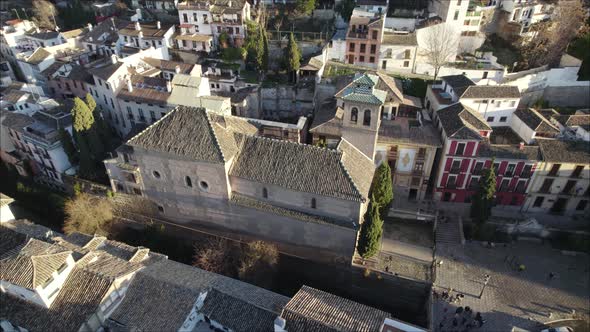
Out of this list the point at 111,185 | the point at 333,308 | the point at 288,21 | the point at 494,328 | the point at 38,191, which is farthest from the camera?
the point at 288,21

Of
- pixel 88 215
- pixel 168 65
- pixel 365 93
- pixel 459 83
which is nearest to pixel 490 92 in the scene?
pixel 459 83

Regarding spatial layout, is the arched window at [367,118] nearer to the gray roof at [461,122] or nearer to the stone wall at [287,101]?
the gray roof at [461,122]

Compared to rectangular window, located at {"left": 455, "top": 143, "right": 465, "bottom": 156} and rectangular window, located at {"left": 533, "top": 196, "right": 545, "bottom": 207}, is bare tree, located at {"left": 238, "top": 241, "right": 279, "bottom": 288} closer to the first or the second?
rectangular window, located at {"left": 455, "top": 143, "right": 465, "bottom": 156}

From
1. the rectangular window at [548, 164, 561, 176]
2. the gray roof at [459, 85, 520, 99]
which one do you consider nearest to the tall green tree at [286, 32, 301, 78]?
the gray roof at [459, 85, 520, 99]

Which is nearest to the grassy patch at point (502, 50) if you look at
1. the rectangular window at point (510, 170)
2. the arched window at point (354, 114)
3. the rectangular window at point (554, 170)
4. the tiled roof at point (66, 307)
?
the rectangular window at point (554, 170)

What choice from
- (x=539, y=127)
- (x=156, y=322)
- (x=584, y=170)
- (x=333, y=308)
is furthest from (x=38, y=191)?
(x=584, y=170)

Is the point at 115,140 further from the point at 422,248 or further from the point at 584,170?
the point at 584,170

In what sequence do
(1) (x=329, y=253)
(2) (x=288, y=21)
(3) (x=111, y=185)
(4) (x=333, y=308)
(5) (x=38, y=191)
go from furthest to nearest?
(2) (x=288, y=21) < (5) (x=38, y=191) < (3) (x=111, y=185) < (1) (x=329, y=253) < (4) (x=333, y=308)
